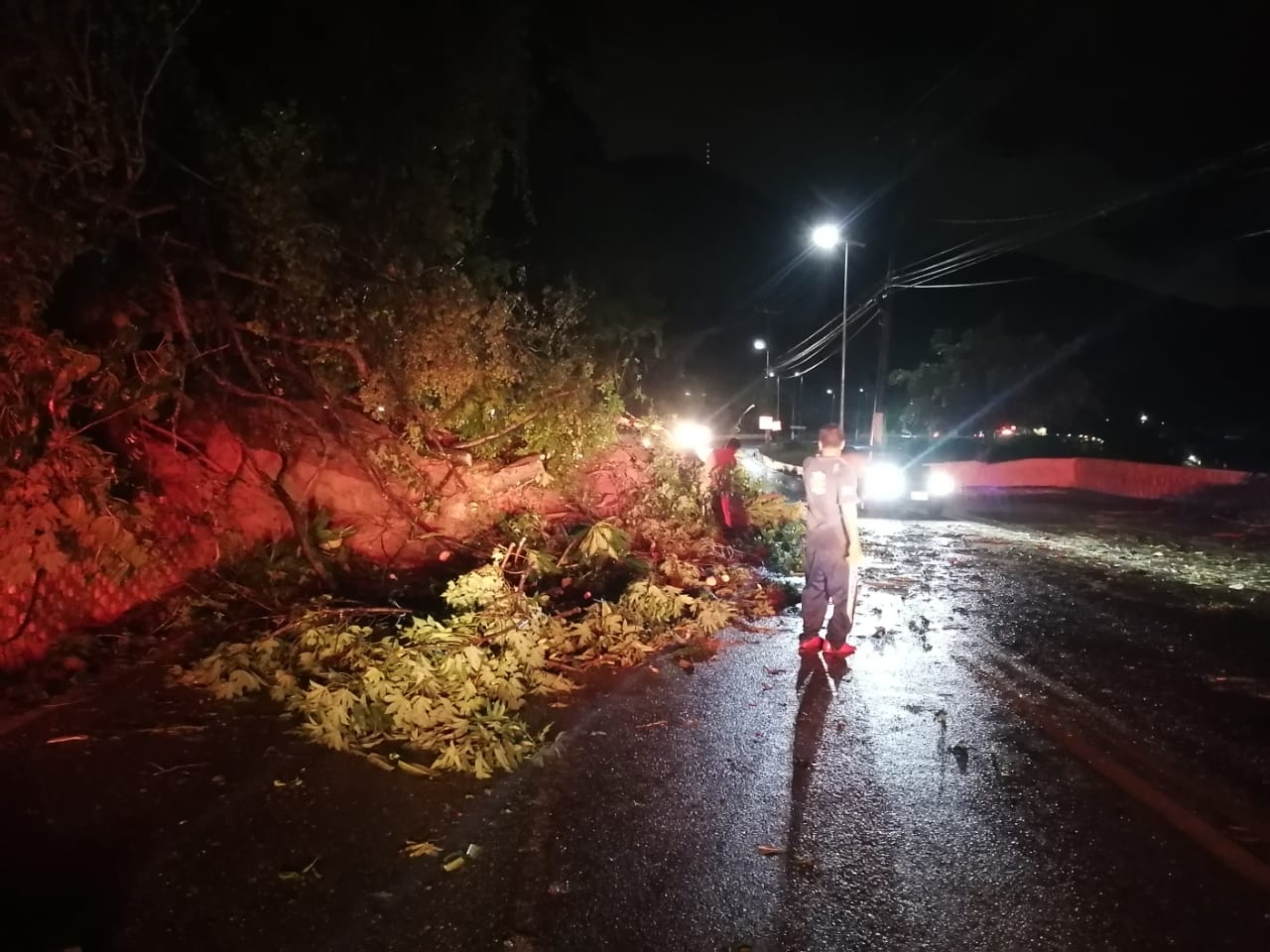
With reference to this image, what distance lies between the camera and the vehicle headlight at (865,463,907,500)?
16797 mm

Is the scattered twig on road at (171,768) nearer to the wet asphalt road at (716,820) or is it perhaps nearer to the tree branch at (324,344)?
the wet asphalt road at (716,820)

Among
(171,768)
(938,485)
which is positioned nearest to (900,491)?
(938,485)

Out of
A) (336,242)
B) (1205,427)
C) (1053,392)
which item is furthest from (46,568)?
(1205,427)

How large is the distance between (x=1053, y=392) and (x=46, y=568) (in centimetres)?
4381

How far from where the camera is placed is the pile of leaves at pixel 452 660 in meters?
4.97

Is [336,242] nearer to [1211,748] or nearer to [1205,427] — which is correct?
[1211,748]

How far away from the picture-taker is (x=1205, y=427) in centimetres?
4712

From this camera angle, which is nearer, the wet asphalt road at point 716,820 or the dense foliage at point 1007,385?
the wet asphalt road at point 716,820

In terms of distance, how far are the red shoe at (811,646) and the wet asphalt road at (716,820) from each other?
197 millimetres

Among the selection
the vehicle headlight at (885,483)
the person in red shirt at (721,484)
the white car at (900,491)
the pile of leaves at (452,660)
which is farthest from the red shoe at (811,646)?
the vehicle headlight at (885,483)

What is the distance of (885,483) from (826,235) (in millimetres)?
7251

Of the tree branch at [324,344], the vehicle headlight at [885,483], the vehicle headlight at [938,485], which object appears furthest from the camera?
the vehicle headlight at [938,485]

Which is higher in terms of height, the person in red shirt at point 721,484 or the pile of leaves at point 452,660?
the person in red shirt at point 721,484

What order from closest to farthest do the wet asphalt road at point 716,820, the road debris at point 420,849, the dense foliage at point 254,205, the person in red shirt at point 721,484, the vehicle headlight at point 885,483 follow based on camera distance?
the wet asphalt road at point 716,820 → the road debris at point 420,849 → the dense foliage at point 254,205 → the person in red shirt at point 721,484 → the vehicle headlight at point 885,483
